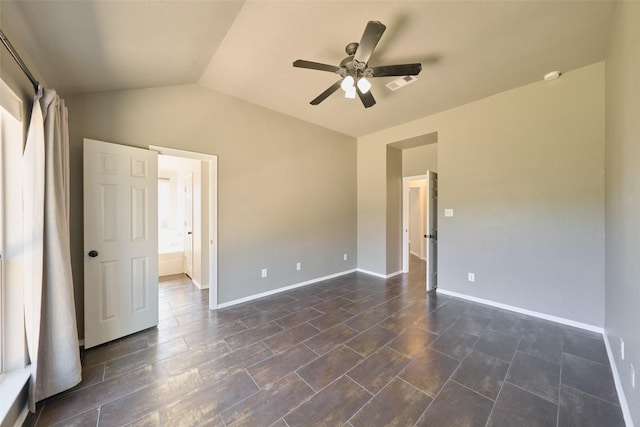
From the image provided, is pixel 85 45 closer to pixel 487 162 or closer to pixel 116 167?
pixel 116 167

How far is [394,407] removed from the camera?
166 centimetres

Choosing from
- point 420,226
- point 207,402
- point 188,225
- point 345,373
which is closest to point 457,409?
point 345,373

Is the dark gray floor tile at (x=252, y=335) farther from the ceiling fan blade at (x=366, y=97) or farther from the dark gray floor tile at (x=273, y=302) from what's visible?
the ceiling fan blade at (x=366, y=97)

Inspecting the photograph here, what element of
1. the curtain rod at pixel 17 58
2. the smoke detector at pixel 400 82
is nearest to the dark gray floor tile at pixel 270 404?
the curtain rod at pixel 17 58

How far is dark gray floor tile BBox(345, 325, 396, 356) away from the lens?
2357 millimetres

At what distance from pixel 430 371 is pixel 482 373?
1.43 ft

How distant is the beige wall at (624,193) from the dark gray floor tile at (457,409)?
767 mm

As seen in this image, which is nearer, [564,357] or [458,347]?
[564,357]

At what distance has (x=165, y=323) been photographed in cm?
289

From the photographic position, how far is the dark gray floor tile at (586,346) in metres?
2.23

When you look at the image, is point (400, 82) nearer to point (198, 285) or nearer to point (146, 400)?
point (146, 400)

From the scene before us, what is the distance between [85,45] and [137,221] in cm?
162

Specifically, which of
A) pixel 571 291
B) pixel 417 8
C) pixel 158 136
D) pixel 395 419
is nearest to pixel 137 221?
pixel 158 136

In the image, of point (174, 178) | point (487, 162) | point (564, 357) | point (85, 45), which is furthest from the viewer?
point (174, 178)
